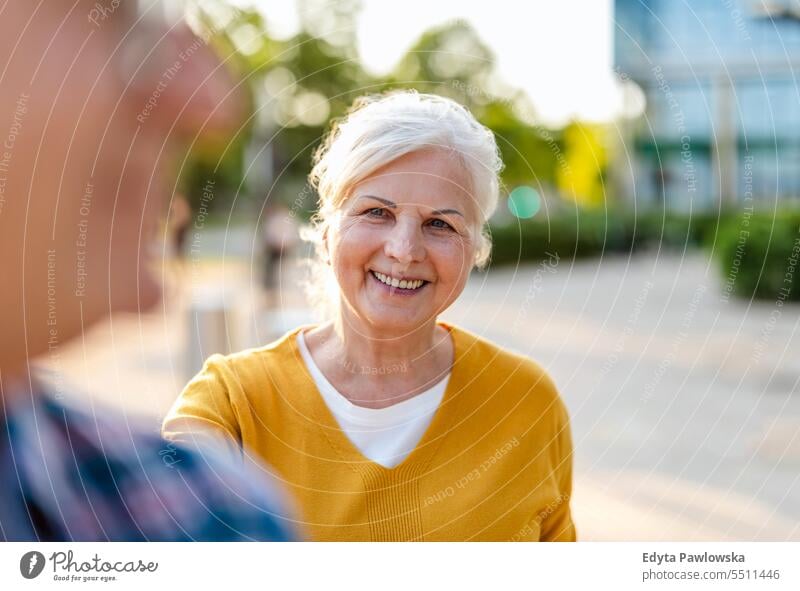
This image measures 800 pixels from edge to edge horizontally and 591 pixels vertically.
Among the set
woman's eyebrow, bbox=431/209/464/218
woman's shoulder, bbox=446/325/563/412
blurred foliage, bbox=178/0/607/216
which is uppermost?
blurred foliage, bbox=178/0/607/216

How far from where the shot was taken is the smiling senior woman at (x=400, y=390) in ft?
4.77

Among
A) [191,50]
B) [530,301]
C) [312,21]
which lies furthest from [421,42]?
[530,301]

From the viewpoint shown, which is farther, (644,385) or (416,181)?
(644,385)

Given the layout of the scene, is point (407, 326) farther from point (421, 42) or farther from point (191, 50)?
point (421, 42)

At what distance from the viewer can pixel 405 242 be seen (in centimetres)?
147

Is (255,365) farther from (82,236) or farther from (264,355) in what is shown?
(82,236)

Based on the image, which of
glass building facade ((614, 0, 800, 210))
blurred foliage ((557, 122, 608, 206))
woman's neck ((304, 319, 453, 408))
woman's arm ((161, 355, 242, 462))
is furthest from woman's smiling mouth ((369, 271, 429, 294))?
blurred foliage ((557, 122, 608, 206))

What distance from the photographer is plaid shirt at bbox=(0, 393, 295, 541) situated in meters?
0.70

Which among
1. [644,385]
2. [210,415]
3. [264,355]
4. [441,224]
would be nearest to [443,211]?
[441,224]
